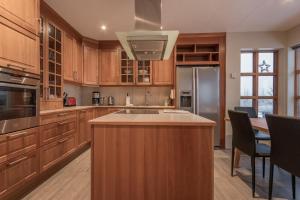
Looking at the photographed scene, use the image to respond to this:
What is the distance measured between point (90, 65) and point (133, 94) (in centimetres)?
124

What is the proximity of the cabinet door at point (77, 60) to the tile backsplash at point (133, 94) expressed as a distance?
0.70 meters

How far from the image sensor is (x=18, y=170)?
2074 mm

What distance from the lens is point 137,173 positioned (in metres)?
1.74

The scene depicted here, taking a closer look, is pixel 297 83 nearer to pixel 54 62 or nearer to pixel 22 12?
pixel 54 62

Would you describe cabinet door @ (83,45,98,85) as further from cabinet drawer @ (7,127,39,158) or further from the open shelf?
cabinet drawer @ (7,127,39,158)

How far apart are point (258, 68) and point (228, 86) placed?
0.88 metres

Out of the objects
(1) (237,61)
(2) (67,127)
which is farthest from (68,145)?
(1) (237,61)

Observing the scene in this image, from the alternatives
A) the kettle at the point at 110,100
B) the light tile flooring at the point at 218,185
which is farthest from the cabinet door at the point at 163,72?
the light tile flooring at the point at 218,185

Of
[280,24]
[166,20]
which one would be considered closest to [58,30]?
[166,20]

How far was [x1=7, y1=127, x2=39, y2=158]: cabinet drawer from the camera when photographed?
195 cm

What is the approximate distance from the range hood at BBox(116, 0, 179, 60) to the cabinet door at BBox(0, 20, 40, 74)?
980mm

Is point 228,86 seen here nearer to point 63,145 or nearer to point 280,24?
point 280,24

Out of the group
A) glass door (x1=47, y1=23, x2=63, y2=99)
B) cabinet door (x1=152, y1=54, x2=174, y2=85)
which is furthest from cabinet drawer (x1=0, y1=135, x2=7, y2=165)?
cabinet door (x1=152, y1=54, x2=174, y2=85)

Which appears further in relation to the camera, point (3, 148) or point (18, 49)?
point (18, 49)
